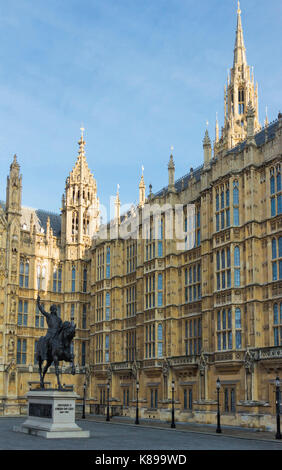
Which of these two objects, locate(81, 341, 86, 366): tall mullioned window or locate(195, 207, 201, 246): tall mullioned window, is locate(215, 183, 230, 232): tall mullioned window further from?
locate(81, 341, 86, 366): tall mullioned window

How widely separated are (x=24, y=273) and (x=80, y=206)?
11.5m

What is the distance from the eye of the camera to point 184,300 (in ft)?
178

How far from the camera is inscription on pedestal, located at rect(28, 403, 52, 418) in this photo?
113 ft

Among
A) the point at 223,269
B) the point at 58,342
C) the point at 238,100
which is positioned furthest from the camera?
the point at 238,100

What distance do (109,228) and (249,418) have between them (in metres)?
31.8

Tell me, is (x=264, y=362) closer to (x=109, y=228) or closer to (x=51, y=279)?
(x=109, y=228)

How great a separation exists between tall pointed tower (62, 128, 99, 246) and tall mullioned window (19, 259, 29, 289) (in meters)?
6.44

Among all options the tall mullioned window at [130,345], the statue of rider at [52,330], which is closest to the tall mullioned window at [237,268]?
the statue of rider at [52,330]

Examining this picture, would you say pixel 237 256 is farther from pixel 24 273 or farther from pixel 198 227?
pixel 24 273

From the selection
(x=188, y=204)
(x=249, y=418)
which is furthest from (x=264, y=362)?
(x=188, y=204)

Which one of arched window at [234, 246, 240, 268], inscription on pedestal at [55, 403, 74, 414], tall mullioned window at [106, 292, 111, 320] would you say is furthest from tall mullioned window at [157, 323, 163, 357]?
inscription on pedestal at [55, 403, 74, 414]

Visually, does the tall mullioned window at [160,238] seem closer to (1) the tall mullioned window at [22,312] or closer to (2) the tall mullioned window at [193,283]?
(2) the tall mullioned window at [193,283]

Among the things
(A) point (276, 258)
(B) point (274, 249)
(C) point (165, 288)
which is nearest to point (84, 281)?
(C) point (165, 288)

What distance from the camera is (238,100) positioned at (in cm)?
10275
